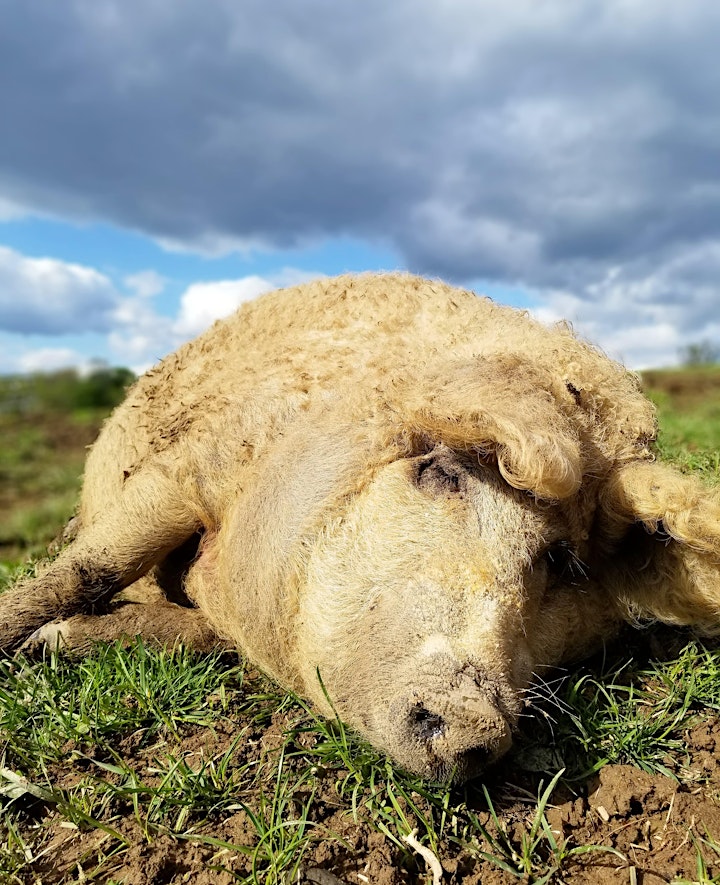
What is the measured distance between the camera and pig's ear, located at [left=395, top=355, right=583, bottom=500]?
7.95ft

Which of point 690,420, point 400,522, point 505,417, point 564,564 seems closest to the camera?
point 505,417

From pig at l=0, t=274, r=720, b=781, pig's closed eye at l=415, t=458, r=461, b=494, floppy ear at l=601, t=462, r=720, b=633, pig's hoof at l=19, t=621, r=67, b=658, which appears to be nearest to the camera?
pig at l=0, t=274, r=720, b=781

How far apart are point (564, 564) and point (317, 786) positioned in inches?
47.2

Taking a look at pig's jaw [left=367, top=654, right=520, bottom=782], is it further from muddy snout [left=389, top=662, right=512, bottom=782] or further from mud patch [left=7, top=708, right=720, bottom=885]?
mud patch [left=7, top=708, right=720, bottom=885]

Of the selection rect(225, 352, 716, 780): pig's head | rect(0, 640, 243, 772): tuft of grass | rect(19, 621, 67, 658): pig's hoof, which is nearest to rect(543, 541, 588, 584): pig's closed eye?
rect(225, 352, 716, 780): pig's head

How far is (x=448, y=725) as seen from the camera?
230cm

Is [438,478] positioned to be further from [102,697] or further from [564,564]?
[102,697]

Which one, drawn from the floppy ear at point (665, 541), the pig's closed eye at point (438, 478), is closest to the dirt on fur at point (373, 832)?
the floppy ear at point (665, 541)

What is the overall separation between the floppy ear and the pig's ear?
379 millimetres

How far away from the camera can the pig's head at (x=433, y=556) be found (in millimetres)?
2355

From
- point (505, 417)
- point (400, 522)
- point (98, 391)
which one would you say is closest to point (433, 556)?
point (400, 522)

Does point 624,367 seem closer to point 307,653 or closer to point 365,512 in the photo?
point 365,512

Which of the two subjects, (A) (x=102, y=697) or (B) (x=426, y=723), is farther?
(A) (x=102, y=697)

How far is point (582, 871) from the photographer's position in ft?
7.62
